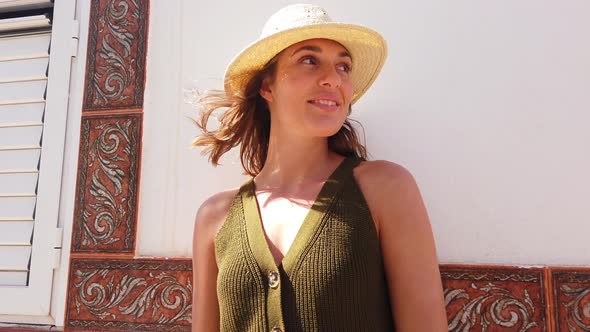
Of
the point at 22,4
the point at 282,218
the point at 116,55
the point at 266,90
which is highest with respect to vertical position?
the point at 22,4

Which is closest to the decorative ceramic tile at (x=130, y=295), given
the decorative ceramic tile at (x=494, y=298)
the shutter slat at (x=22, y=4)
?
the decorative ceramic tile at (x=494, y=298)

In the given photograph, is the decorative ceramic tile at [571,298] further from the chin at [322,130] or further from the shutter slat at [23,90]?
the shutter slat at [23,90]

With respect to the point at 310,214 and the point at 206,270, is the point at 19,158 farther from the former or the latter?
the point at 310,214

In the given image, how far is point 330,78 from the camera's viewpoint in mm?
1588

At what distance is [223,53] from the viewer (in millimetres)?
2168

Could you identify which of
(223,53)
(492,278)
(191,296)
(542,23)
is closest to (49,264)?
(191,296)

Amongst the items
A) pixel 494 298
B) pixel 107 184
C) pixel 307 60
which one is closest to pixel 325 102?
pixel 307 60

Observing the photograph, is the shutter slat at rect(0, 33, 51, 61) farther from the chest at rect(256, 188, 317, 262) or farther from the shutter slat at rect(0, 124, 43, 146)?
the chest at rect(256, 188, 317, 262)

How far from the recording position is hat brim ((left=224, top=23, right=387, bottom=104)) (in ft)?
5.19

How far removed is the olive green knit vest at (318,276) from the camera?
1.39 m

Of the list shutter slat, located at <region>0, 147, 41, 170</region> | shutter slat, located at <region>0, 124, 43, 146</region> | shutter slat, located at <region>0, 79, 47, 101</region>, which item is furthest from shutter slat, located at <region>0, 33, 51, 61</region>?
shutter slat, located at <region>0, 147, 41, 170</region>

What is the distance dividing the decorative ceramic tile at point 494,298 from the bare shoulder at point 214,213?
2.53ft

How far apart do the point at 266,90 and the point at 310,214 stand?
0.50m

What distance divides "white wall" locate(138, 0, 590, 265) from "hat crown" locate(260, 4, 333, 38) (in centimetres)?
43
